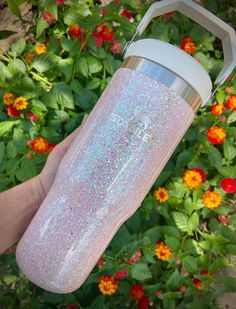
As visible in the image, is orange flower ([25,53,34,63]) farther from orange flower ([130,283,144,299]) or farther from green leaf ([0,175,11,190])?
orange flower ([130,283,144,299])

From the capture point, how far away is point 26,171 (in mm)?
1508

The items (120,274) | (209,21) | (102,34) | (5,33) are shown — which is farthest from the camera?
(5,33)

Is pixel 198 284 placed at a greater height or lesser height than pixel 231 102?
lesser

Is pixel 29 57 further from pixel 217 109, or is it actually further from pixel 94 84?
pixel 217 109

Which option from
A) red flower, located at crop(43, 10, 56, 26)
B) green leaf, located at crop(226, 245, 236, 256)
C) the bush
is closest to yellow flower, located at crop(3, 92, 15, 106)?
the bush

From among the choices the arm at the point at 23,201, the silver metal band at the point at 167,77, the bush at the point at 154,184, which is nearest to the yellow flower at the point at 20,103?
the bush at the point at 154,184

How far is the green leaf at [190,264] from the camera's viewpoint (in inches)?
62.4

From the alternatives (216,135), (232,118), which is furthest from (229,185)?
(232,118)

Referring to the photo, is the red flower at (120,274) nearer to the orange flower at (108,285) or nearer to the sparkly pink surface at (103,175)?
the orange flower at (108,285)

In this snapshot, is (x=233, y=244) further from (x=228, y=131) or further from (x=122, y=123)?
(x=122, y=123)

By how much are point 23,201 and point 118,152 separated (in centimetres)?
48

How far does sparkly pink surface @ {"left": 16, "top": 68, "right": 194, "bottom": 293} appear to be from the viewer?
0.87m

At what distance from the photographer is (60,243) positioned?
955 millimetres

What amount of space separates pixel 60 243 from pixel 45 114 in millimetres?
881
